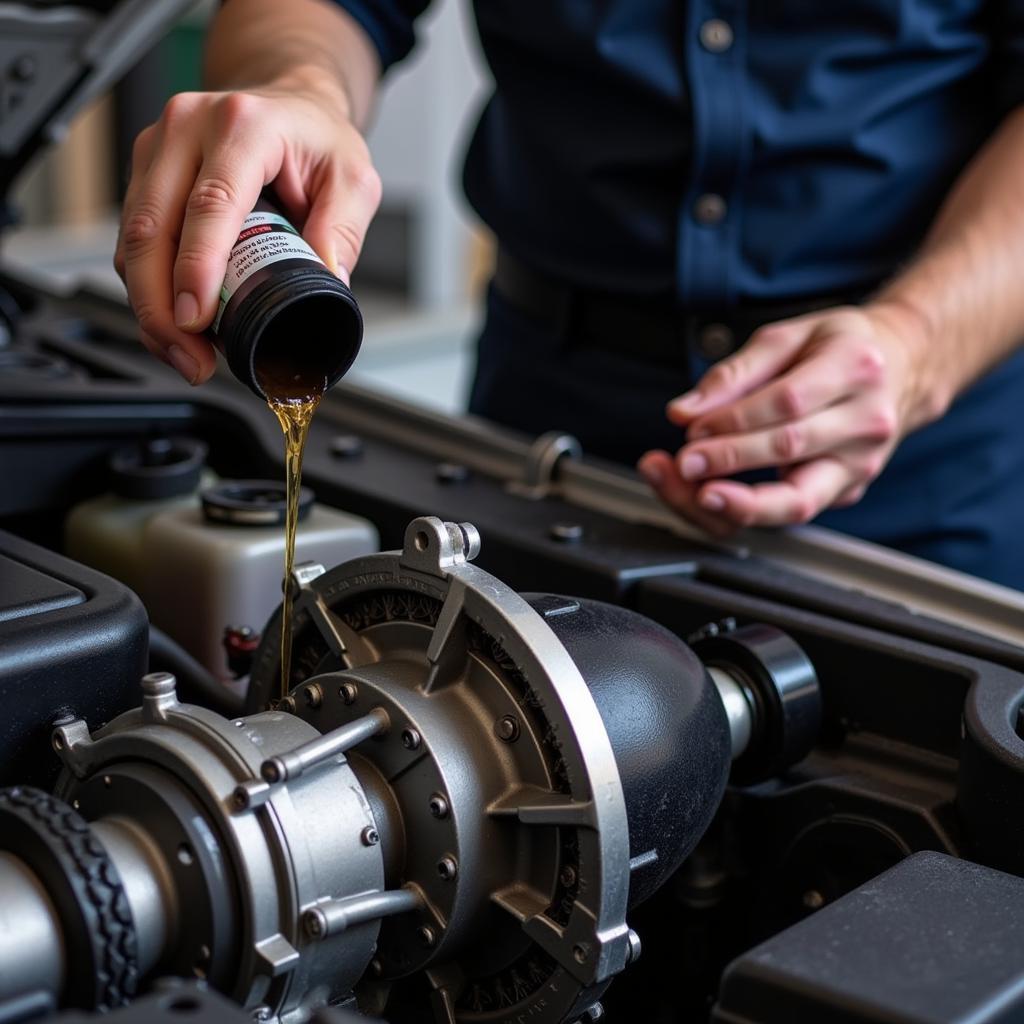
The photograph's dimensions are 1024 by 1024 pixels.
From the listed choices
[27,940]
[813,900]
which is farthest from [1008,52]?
[27,940]

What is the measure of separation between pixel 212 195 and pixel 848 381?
472mm

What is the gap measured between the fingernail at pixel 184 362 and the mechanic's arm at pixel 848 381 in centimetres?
36

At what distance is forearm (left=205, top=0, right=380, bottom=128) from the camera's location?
3.23 ft

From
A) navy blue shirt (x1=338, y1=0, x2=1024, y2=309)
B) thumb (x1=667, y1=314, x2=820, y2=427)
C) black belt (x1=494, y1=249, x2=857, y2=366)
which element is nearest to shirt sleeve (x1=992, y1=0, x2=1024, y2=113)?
navy blue shirt (x1=338, y1=0, x2=1024, y2=309)

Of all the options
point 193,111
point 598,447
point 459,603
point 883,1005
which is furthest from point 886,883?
point 598,447

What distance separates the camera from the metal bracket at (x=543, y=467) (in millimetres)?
1025

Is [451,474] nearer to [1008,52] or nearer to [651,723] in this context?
[651,723]

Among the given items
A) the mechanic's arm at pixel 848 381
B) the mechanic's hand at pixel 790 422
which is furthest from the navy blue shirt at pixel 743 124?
the mechanic's hand at pixel 790 422

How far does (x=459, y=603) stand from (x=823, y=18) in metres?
0.78

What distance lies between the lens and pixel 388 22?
50.6 inches

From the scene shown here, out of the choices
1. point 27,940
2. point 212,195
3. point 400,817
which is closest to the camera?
point 27,940

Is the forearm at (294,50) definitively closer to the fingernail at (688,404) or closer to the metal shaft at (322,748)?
the fingernail at (688,404)

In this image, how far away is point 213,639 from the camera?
85cm

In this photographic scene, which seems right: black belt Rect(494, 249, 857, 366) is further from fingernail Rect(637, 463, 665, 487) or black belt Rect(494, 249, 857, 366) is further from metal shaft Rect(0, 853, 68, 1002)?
metal shaft Rect(0, 853, 68, 1002)
